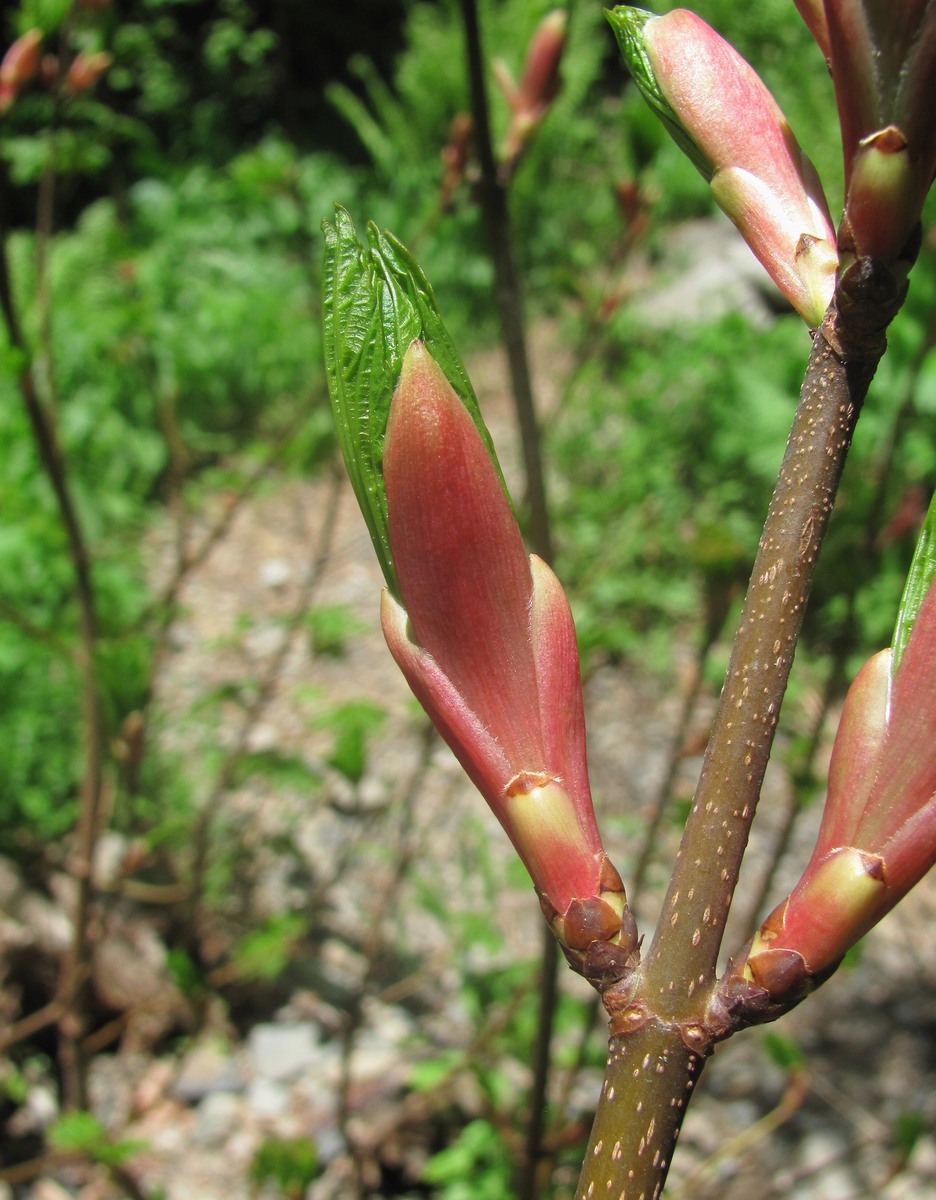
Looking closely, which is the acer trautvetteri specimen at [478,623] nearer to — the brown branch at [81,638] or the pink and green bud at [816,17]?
the pink and green bud at [816,17]

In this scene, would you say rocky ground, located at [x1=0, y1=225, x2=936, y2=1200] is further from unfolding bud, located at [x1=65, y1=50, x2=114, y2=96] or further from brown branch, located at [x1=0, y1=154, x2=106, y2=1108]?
unfolding bud, located at [x1=65, y1=50, x2=114, y2=96]

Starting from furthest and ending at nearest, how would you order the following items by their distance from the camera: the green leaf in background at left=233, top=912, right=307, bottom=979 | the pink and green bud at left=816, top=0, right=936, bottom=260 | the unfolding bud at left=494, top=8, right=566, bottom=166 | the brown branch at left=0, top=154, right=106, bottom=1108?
1. the green leaf in background at left=233, top=912, right=307, bottom=979
2. the brown branch at left=0, top=154, right=106, bottom=1108
3. the unfolding bud at left=494, top=8, right=566, bottom=166
4. the pink and green bud at left=816, top=0, right=936, bottom=260

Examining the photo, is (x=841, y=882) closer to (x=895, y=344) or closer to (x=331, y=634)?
(x=331, y=634)

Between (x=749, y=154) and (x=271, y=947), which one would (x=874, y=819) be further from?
(x=271, y=947)

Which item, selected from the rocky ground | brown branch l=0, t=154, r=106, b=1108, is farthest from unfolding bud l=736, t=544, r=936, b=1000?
the rocky ground

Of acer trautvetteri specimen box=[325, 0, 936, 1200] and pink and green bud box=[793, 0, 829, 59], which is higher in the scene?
pink and green bud box=[793, 0, 829, 59]

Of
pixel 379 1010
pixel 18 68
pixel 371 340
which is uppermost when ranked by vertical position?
pixel 18 68

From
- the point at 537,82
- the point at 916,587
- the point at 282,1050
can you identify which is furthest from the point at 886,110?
the point at 282,1050
